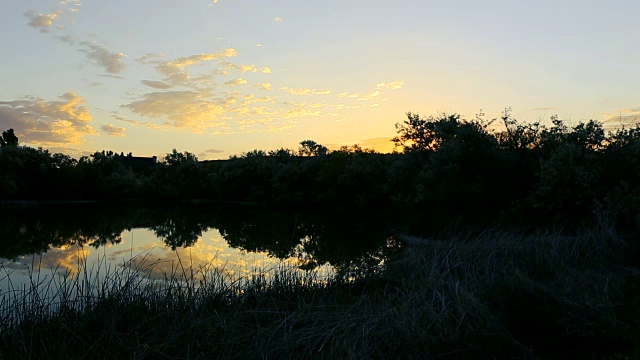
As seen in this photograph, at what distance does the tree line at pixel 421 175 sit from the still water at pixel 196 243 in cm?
466

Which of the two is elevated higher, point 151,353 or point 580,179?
point 580,179

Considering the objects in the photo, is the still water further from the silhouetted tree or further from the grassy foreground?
the silhouetted tree

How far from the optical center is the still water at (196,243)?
15750 millimetres

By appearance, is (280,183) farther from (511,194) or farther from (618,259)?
(618,259)

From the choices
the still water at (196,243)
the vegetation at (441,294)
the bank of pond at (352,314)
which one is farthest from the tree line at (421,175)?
the bank of pond at (352,314)

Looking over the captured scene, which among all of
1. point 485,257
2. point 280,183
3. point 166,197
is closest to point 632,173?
point 485,257

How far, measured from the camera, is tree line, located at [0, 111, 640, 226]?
2127 cm

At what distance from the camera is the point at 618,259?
451 inches

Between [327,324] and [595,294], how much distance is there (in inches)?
165

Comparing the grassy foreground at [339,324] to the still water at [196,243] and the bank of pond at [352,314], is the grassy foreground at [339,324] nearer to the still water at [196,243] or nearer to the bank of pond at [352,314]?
the bank of pond at [352,314]

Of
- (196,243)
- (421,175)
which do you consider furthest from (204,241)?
(421,175)

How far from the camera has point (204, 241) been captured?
27406 millimetres

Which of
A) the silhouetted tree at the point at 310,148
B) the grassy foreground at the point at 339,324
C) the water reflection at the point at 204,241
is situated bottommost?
the water reflection at the point at 204,241

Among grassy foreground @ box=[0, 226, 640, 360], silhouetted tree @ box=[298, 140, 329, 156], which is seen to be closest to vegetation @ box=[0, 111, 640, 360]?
grassy foreground @ box=[0, 226, 640, 360]
